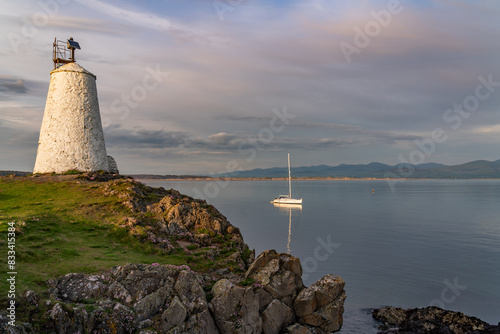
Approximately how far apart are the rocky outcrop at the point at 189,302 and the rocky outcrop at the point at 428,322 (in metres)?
7.45

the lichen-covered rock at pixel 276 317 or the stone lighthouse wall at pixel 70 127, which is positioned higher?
the stone lighthouse wall at pixel 70 127

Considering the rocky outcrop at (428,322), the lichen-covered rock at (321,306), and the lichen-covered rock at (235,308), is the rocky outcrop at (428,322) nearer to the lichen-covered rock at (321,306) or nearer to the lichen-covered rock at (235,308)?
the lichen-covered rock at (321,306)

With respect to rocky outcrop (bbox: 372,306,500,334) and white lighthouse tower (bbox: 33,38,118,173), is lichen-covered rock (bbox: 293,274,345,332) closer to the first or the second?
rocky outcrop (bbox: 372,306,500,334)

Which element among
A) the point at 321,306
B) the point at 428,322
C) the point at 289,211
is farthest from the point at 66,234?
the point at 289,211

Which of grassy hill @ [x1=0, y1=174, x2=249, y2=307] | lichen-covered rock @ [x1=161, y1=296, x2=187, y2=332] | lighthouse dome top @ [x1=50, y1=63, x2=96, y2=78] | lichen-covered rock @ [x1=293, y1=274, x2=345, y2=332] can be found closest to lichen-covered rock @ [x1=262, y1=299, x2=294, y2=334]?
lichen-covered rock @ [x1=293, y1=274, x2=345, y2=332]

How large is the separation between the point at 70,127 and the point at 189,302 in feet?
117

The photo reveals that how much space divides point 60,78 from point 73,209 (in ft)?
77.8

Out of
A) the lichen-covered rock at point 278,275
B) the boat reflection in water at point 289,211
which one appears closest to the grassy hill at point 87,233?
the lichen-covered rock at point 278,275

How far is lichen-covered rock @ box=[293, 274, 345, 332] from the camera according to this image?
74.8 feet

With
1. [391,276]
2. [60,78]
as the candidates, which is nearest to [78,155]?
[60,78]

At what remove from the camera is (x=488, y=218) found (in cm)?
8431

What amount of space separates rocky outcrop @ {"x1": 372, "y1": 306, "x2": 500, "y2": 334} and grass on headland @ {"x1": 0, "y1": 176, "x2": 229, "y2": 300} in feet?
52.6

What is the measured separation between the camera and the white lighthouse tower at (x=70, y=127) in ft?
147

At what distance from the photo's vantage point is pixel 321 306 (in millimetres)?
23438
